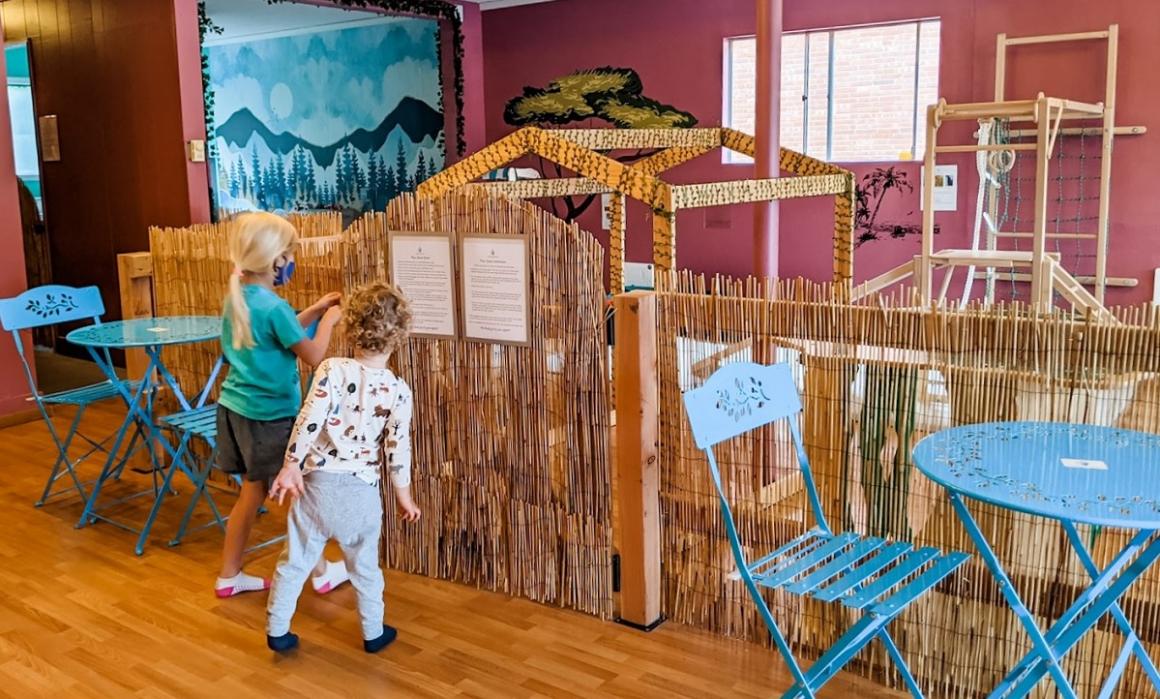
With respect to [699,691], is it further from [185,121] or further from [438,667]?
[185,121]

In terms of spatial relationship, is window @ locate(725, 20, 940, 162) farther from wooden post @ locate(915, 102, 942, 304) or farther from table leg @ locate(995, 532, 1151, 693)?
table leg @ locate(995, 532, 1151, 693)

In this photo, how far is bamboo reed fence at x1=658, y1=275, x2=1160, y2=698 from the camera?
2.62 m

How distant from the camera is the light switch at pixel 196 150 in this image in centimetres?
618

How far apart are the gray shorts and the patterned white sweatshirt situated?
0.49 metres

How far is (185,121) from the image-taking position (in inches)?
243

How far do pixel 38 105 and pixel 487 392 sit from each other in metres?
5.57

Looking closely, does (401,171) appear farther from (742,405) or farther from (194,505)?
(742,405)

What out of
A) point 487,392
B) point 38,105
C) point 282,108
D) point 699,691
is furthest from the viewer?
point 282,108

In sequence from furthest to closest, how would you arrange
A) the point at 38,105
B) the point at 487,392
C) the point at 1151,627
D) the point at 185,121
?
the point at 38,105 → the point at 185,121 → the point at 487,392 → the point at 1151,627

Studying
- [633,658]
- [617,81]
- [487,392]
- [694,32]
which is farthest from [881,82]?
[633,658]

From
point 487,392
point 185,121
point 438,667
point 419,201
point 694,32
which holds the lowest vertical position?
point 438,667

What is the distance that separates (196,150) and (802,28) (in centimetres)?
432

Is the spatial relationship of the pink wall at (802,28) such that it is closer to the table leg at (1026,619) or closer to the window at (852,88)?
the window at (852,88)

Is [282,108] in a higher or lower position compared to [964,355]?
higher
